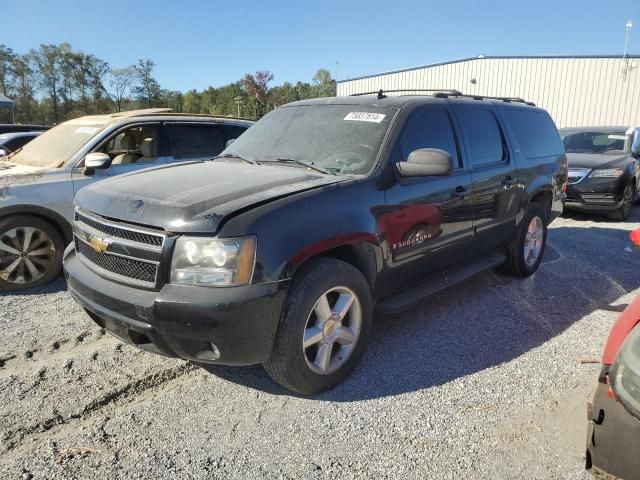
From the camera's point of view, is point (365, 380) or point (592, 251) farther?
point (592, 251)

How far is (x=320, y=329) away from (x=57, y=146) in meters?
4.34

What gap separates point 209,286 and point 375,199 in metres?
1.28

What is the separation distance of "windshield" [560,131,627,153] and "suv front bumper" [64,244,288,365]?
9.65 meters

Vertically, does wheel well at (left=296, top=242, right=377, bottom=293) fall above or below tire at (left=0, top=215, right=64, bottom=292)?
above

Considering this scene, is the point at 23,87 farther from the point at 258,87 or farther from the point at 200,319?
the point at 200,319

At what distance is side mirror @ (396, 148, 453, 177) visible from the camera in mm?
3314

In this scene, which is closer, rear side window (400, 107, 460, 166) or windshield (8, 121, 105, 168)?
rear side window (400, 107, 460, 166)

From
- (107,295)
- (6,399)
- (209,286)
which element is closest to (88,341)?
(6,399)

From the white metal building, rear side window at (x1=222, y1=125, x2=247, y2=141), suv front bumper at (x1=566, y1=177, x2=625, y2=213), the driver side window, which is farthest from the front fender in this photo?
the white metal building

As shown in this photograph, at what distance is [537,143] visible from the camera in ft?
17.8

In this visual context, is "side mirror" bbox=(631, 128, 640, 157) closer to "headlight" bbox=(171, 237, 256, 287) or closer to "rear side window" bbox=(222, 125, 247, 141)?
"rear side window" bbox=(222, 125, 247, 141)

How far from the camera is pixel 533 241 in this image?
5.46 meters

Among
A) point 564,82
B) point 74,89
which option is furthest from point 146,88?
point 564,82

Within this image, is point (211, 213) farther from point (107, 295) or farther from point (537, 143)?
point (537, 143)
